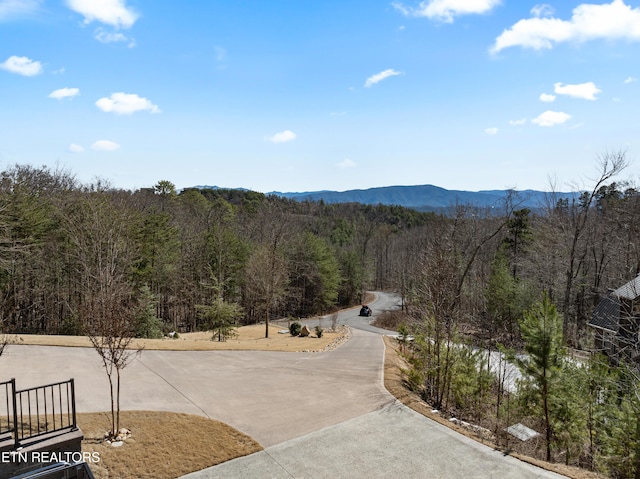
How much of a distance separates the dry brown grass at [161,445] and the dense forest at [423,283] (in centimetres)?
249

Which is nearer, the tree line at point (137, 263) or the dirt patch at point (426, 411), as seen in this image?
the dirt patch at point (426, 411)

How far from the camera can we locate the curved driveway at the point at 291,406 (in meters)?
8.28

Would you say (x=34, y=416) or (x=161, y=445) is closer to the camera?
(x=161, y=445)

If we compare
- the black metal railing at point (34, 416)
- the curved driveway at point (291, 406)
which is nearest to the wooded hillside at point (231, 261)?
the black metal railing at point (34, 416)

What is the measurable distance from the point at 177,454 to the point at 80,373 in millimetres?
6610

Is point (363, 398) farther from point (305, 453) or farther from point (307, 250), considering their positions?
point (307, 250)

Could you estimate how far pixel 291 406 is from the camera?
11.4 meters

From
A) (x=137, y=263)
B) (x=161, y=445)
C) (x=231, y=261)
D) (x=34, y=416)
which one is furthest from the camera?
(x=231, y=261)

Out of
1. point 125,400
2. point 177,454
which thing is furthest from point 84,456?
point 125,400

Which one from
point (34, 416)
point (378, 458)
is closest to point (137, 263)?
point (34, 416)

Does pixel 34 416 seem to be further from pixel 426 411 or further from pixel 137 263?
pixel 137 263

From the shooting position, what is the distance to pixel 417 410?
11203mm

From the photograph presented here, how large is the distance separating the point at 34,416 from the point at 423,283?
11.4 m

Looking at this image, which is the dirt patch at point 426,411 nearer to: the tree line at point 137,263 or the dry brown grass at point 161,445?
the dry brown grass at point 161,445
